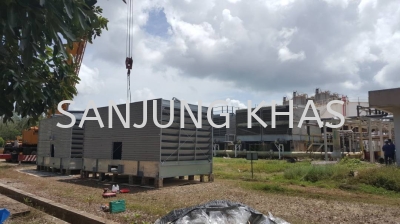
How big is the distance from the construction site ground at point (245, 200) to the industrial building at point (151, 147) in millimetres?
661

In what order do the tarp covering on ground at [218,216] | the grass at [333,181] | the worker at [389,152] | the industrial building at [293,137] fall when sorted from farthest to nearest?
the industrial building at [293,137] → the worker at [389,152] → the grass at [333,181] → the tarp covering on ground at [218,216]

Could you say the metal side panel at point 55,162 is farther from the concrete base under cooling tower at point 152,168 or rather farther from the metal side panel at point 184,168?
the metal side panel at point 184,168

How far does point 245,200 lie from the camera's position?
877 centimetres

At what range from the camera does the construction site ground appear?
268 inches

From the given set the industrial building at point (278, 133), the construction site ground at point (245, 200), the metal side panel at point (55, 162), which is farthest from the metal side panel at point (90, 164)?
the industrial building at point (278, 133)

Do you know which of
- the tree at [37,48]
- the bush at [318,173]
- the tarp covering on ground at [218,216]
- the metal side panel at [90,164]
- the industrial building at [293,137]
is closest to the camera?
the tree at [37,48]

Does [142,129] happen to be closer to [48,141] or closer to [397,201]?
[397,201]

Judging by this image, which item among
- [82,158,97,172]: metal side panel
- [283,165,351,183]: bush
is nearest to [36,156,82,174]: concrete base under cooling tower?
[82,158,97,172]: metal side panel

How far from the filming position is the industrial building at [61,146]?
16.4 m

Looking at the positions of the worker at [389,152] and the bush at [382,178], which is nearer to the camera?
Answer: the bush at [382,178]

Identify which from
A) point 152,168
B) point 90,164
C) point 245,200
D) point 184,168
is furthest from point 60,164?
point 245,200

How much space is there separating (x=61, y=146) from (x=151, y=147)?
808 centimetres

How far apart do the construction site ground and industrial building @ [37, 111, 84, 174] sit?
3.60m

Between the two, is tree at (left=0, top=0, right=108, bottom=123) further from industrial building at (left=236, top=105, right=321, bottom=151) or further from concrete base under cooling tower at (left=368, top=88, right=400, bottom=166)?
industrial building at (left=236, top=105, right=321, bottom=151)
